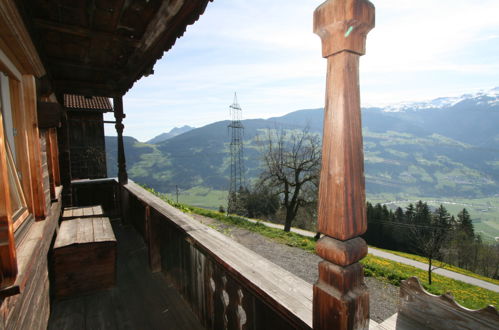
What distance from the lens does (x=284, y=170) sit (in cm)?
2514

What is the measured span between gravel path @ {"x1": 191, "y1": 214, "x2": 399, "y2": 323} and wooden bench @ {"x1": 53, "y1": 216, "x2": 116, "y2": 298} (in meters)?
11.5

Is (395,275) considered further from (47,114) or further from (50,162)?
(47,114)

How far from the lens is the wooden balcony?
1.52 meters

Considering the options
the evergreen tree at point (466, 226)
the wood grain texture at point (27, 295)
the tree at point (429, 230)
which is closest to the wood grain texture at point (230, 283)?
the wood grain texture at point (27, 295)

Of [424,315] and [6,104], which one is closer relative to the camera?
[424,315]

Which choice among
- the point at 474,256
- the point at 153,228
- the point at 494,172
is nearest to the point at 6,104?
the point at 153,228

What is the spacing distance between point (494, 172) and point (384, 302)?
244765mm

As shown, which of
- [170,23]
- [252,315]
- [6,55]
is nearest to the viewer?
[252,315]

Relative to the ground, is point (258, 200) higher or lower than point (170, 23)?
lower

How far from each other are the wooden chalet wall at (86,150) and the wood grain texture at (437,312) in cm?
1839

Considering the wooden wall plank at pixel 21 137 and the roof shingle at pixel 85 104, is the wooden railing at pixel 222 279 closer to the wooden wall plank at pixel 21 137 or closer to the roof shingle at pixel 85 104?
the wooden wall plank at pixel 21 137

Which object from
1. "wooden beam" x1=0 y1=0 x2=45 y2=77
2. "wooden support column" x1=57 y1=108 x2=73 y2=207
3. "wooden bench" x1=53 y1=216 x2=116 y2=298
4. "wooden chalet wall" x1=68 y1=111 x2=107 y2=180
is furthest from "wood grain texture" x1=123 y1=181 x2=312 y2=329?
"wooden chalet wall" x1=68 y1=111 x2=107 y2=180

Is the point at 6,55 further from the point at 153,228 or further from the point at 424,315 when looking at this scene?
the point at 424,315

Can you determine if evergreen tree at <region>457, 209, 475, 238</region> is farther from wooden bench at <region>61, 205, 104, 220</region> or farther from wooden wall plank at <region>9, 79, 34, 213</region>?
wooden wall plank at <region>9, 79, 34, 213</region>
